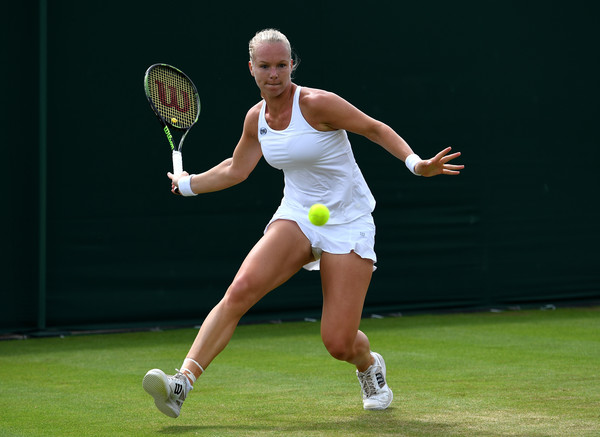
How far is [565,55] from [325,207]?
546 centimetres

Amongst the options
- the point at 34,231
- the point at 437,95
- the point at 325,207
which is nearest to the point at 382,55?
the point at 437,95

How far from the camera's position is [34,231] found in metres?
7.41

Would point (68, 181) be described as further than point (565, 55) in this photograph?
No

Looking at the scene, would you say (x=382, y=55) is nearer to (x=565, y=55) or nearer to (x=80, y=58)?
(x=565, y=55)

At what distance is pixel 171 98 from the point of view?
521cm

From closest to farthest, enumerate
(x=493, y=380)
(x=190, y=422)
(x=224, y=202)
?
(x=190, y=422) < (x=493, y=380) < (x=224, y=202)

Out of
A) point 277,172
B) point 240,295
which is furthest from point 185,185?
point 277,172

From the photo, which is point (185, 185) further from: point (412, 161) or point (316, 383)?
point (316, 383)

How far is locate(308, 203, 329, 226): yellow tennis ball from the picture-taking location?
14.0 ft

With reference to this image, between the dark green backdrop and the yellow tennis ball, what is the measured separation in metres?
3.57

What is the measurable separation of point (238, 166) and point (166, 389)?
3.60 feet

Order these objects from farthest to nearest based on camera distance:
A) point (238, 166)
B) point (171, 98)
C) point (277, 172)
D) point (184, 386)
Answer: point (277, 172), point (171, 98), point (238, 166), point (184, 386)

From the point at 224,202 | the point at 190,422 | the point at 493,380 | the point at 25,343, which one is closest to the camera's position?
the point at 190,422

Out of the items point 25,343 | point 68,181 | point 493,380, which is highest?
point 68,181
